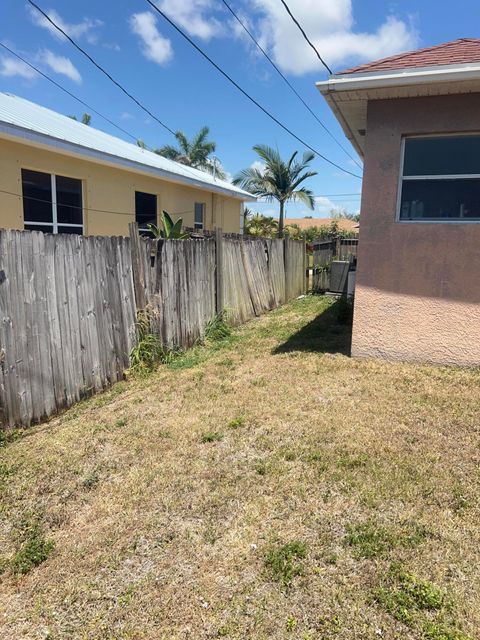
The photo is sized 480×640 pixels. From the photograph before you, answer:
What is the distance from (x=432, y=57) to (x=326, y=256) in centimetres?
911

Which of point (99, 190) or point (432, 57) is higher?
point (432, 57)

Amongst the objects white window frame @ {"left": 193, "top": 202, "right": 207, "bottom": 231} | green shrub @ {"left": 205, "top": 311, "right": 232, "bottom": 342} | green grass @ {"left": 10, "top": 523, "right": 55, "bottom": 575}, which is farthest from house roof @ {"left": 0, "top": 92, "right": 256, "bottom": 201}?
green grass @ {"left": 10, "top": 523, "right": 55, "bottom": 575}

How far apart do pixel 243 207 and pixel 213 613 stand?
17291 mm

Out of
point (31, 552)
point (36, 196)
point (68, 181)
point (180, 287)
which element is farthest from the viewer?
point (68, 181)

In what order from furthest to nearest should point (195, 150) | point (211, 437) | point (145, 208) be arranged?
point (195, 150)
point (145, 208)
point (211, 437)

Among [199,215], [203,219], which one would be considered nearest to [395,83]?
[199,215]

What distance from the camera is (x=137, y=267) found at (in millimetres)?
5855

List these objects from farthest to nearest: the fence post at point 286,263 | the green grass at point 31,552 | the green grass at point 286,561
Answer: the fence post at point 286,263
the green grass at point 31,552
the green grass at point 286,561

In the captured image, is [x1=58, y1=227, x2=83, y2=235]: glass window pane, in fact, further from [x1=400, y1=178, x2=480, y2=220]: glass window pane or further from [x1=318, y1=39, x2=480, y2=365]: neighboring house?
[x1=400, y1=178, x2=480, y2=220]: glass window pane

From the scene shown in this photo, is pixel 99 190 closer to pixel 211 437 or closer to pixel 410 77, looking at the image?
pixel 410 77

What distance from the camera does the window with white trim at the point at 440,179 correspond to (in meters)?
5.62

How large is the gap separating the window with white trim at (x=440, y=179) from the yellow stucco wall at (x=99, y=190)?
22.0 ft

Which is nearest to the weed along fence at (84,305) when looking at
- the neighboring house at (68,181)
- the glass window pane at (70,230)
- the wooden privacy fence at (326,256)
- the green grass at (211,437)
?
the green grass at (211,437)

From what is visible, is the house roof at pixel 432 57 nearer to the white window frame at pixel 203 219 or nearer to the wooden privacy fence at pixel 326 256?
the wooden privacy fence at pixel 326 256
